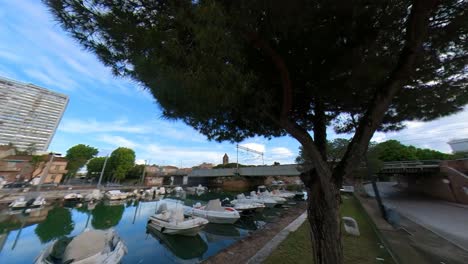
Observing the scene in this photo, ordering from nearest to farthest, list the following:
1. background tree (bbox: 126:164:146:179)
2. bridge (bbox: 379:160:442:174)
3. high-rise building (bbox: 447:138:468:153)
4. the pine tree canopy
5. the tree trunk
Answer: the pine tree canopy, the tree trunk, bridge (bbox: 379:160:442:174), high-rise building (bbox: 447:138:468:153), background tree (bbox: 126:164:146:179)

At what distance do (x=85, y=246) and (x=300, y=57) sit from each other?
8.06 metres

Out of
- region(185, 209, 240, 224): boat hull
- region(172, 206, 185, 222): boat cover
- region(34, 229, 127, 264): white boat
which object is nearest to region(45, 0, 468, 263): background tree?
region(34, 229, 127, 264): white boat

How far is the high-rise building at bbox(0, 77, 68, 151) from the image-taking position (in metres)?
41.7

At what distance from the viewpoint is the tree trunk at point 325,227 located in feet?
7.57

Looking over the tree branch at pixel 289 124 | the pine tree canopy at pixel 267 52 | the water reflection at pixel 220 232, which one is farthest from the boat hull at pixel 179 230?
the tree branch at pixel 289 124

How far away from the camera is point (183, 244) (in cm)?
920

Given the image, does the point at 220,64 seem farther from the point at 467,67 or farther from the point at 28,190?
the point at 28,190

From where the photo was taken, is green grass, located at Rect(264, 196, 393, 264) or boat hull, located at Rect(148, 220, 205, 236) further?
boat hull, located at Rect(148, 220, 205, 236)

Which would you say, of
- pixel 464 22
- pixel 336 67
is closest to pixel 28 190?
pixel 336 67

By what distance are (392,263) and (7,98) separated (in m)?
68.5

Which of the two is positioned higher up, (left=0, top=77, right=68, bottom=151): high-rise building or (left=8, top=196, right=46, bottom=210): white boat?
(left=0, top=77, right=68, bottom=151): high-rise building

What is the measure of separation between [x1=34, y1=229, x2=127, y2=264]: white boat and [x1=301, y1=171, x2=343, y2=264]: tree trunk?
6.36 meters

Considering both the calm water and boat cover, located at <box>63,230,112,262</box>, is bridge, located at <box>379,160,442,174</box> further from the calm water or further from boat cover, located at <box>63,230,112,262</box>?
→ boat cover, located at <box>63,230,112,262</box>

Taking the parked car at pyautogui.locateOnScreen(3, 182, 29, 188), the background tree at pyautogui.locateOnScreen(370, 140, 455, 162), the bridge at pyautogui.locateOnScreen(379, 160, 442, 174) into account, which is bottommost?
the parked car at pyautogui.locateOnScreen(3, 182, 29, 188)
